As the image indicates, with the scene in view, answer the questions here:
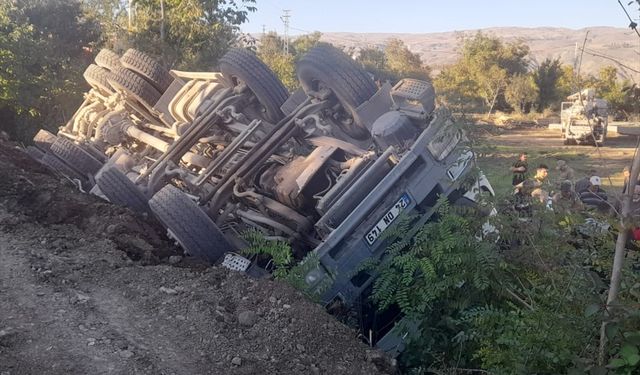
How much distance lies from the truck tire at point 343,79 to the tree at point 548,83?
35324 mm

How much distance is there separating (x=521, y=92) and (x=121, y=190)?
34501 millimetres

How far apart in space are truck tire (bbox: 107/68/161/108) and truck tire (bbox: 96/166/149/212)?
2.24 metres

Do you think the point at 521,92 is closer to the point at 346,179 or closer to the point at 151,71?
the point at 151,71

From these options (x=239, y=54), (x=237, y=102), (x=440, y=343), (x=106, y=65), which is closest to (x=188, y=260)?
(x=440, y=343)

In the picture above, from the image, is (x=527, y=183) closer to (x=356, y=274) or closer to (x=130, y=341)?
(x=356, y=274)

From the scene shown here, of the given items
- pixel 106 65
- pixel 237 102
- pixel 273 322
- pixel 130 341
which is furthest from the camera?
pixel 106 65

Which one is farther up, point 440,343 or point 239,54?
point 239,54

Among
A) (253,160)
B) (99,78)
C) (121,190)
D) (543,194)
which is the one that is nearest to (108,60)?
(99,78)

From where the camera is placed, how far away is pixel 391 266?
4.62m

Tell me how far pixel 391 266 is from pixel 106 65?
5800mm

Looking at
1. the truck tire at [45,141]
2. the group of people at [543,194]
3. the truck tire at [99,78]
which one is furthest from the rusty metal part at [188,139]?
the group of people at [543,194]

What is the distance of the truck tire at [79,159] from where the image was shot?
8219 millimetres

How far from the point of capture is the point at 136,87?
8.22 m

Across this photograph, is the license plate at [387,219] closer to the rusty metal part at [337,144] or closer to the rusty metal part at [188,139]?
the rusty metal part at [337,144]
